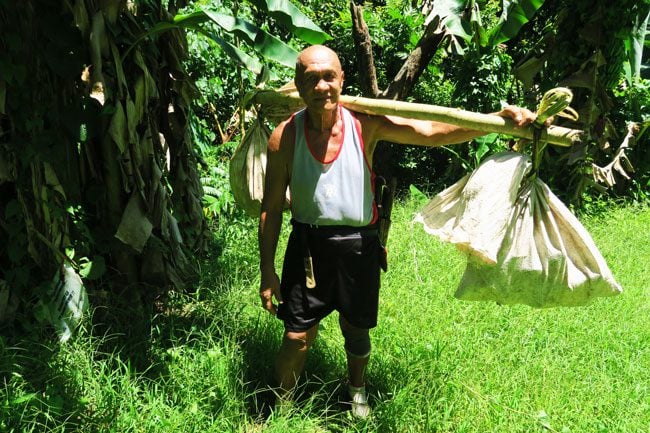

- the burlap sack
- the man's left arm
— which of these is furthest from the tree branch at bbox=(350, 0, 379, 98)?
the man's left arm

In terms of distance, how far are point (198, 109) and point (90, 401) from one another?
3993mm

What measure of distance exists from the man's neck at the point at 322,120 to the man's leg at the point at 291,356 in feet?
2.68

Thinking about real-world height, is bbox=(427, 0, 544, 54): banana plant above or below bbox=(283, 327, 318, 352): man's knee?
above

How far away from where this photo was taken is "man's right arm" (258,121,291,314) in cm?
211

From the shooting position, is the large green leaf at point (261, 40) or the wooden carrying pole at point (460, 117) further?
the large green leaf at point (261, 40)

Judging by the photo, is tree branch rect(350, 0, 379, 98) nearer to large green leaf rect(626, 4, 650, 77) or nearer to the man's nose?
large green leaf rect(626, 4, 650, 77)

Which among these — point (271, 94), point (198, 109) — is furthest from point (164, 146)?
point (198, 109)

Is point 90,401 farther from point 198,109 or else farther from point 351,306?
point 198,109

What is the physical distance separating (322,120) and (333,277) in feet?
2.03

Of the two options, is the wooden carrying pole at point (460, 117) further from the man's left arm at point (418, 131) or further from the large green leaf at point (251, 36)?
the large green leaf at point (251, 36)

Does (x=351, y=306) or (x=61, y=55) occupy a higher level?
(x=61, y=55)

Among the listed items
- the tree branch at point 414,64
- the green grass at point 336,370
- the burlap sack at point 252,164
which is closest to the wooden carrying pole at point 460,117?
the burlap sack at point 252,164

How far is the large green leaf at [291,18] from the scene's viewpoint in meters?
2.41

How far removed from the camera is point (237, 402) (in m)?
2.42
